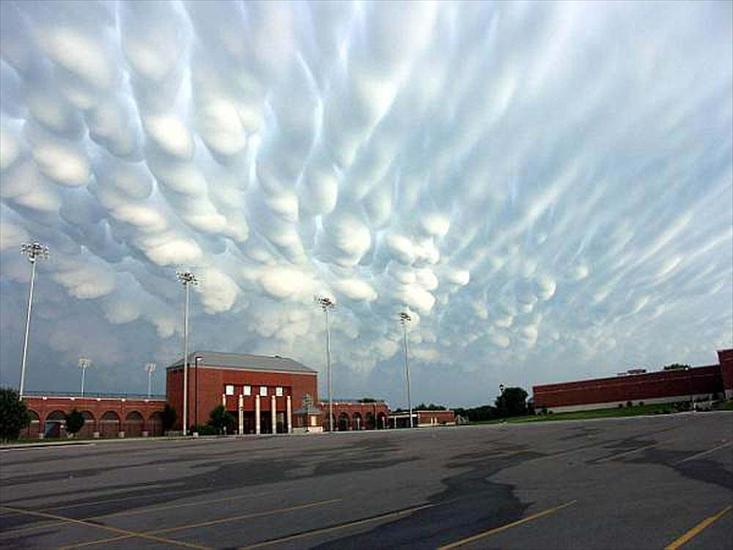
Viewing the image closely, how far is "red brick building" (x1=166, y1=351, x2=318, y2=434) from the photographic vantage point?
10281cm

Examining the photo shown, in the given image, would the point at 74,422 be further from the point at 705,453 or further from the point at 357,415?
the point at 705,453

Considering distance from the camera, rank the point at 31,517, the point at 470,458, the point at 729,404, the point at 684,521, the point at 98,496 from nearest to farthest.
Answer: the point at 684,521 < the point at 31,517 < the point at 98,496 < the point at 470,458 < the point at 729,404

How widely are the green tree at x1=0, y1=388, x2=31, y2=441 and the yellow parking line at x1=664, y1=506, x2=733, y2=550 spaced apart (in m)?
71.1

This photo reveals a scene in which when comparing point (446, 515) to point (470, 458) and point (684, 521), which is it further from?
point (470, 458)

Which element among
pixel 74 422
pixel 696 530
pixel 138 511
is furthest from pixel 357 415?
pixel 696 530

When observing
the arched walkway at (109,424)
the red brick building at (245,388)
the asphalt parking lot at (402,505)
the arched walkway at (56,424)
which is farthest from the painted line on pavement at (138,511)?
the red brick building at (245,388)

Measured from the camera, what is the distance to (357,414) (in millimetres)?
130250

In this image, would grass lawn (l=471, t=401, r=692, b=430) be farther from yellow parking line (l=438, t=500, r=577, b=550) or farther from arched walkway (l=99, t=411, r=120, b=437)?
yellow parking line (l=438, t=500, r=577, b=550)

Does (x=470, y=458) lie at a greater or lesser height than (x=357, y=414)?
lesser

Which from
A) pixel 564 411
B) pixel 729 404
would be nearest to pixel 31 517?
pixel 729 404

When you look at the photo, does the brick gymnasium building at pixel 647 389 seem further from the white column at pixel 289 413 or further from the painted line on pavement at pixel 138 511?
the painted line on pavement at pixel 138 511

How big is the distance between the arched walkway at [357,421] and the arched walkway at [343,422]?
1530 mm

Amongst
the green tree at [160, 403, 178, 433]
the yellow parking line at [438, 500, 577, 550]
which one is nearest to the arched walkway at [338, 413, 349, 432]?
the green tree at [160, 403, 178, 433]

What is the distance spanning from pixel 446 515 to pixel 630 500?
3823 millimetres
